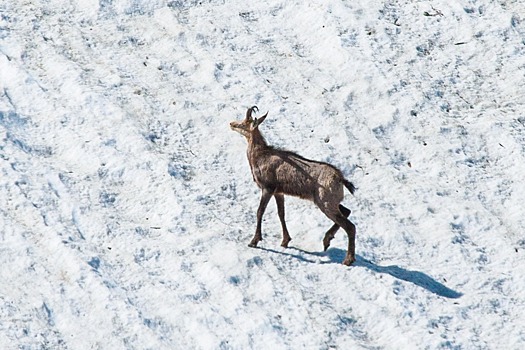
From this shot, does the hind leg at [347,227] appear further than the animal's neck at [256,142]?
No

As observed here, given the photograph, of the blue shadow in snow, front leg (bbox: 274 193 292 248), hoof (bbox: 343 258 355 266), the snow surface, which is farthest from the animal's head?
hoof (bbox: 343 258 355 266)

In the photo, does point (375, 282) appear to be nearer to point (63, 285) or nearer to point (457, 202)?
point (457, 202)

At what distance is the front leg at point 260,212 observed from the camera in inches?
551

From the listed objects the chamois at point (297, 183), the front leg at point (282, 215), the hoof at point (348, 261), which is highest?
the chamois at point (297, 183)

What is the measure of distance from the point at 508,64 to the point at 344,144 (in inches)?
163

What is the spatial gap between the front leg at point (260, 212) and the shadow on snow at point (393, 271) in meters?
0.19

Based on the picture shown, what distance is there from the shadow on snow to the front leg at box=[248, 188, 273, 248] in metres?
0.19

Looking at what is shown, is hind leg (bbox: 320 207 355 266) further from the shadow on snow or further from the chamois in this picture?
the shadow on snow

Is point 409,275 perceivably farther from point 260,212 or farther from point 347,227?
point 260,212

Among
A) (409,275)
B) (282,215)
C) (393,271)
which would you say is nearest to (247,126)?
(282,215)

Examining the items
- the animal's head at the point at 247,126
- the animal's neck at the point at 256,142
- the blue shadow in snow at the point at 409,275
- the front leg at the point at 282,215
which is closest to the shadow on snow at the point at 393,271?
the blue shadow in snow at the point at 409,275

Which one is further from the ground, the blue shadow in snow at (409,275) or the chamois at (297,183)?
the chamois at (297,183)

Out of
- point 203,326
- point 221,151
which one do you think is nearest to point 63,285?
point 203,326

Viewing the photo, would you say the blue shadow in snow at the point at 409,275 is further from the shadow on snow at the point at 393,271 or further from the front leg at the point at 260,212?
the front leg at the point at 260,212
